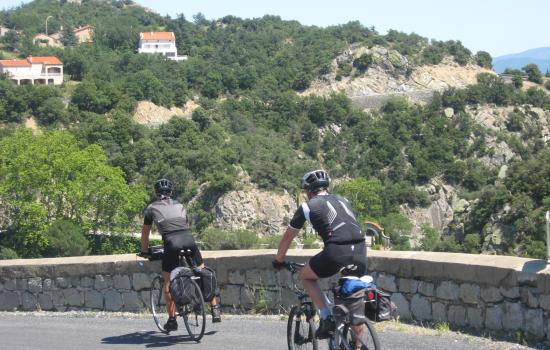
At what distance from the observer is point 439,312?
8.05 meters

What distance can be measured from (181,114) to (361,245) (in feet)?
277

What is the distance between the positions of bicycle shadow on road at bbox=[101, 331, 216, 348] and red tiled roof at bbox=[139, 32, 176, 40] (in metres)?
114

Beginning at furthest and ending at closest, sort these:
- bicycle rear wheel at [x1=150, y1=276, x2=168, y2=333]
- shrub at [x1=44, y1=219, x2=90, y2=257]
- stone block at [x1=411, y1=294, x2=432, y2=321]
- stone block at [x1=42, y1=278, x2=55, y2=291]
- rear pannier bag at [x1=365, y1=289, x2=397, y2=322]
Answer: shrub at [x1=44, y1=219, x2=90, y2=257], stone block at [x1=42, y1=278, x2=55, y2=291], bicycle rear wheel at [x1=150, y1=276, x2=168, y2=333], stone block at [x1=411, y1=294, x2=432, y2=321], rear pannier bag at [x1=365, y1=289, x2=397, y2=322]

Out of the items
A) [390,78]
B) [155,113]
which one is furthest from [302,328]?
[390,78]

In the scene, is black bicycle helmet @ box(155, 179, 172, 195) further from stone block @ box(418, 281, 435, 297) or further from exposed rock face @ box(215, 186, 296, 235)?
exposed rock face @ box(215, 186, 296, 235)

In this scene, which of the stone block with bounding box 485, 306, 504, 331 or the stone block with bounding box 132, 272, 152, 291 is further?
the stone block with bounding box 132, 272, 152, 291

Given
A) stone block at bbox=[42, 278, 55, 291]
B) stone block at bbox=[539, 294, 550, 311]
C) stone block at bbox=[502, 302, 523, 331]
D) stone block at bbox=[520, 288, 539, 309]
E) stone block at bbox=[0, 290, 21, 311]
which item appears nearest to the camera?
stone block at bbox=[539, 294, 550, 311]

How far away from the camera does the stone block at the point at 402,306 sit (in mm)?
8363

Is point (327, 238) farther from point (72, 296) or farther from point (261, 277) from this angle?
point (72, 296)

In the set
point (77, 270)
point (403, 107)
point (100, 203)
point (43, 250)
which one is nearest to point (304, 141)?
point (403, 107)

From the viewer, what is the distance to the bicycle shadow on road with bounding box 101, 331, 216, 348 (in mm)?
8143

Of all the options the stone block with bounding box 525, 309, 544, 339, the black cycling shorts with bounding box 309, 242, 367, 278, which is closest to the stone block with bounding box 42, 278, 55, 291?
the black cycling shorts with bounding box 309, 242, 367, 278

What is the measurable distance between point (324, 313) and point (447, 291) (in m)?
2.13

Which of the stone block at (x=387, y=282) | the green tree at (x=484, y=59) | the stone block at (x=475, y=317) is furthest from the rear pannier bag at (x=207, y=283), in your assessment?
the green tree at (x=484, y=59)
